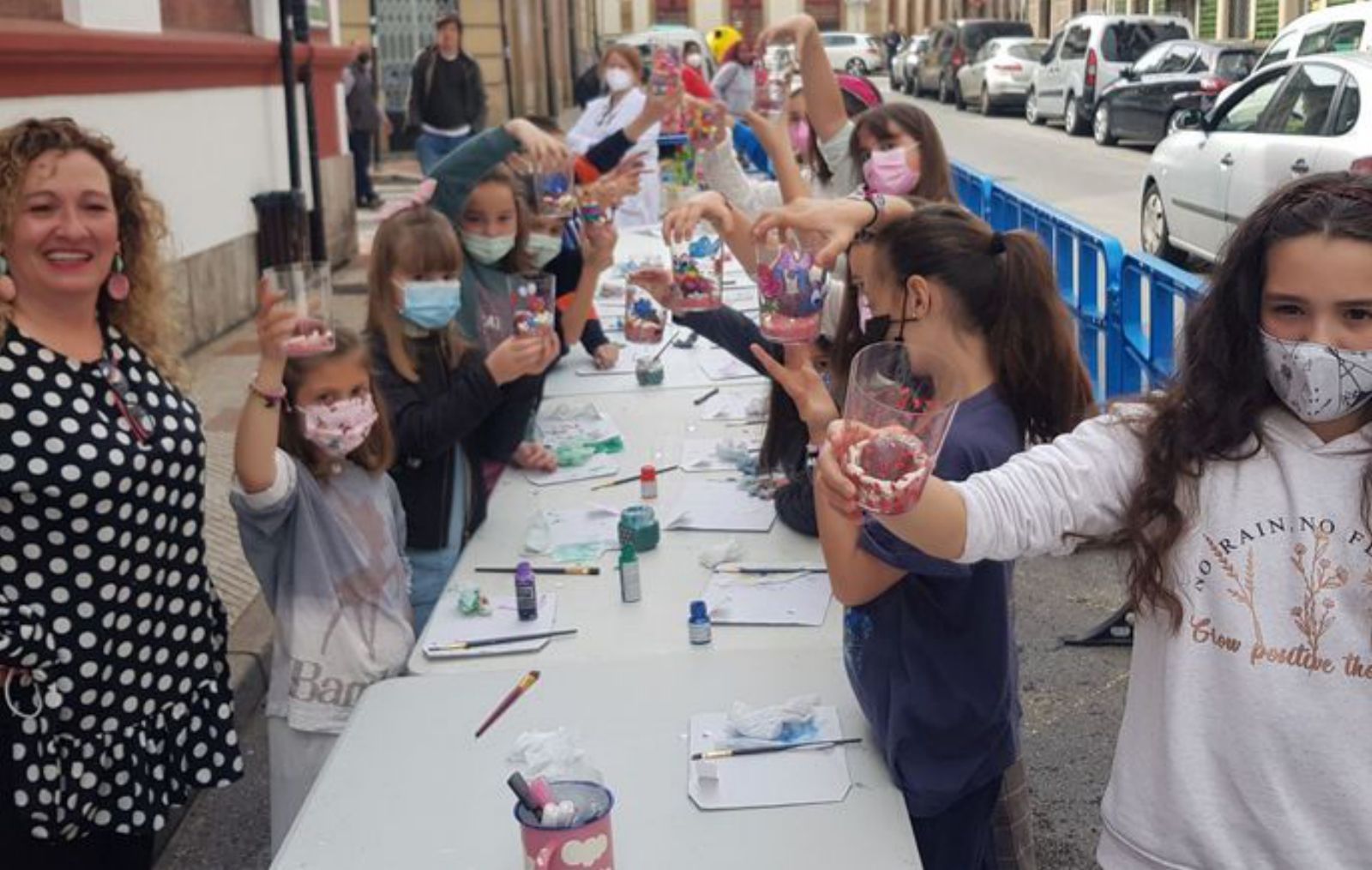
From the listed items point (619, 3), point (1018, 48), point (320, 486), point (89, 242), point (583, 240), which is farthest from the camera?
point (619, 3)

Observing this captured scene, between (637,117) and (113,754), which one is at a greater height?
(637,117)

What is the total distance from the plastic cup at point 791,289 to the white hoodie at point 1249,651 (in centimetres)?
102

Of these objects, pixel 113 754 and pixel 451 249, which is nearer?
pixel 113 754

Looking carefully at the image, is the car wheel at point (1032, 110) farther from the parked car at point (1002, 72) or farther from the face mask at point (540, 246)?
the face mask at point (540, 246)

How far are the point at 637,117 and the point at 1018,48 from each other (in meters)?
25.2

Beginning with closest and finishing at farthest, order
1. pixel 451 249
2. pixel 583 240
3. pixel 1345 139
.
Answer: pixel 451 249 → pixel 583 240 → pixel 1345 139

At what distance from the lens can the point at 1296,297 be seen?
185 centimetres

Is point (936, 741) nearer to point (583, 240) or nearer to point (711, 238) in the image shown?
point (711, 238)

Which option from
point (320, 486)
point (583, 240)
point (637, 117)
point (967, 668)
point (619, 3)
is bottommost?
point (967, 668)

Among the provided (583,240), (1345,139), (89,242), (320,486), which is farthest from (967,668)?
(1345,139)

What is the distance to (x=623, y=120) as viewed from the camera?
6.45m

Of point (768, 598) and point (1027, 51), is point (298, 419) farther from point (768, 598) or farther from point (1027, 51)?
point (1027, 51)

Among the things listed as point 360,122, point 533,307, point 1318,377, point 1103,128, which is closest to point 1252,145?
point 533,307

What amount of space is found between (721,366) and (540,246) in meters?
1.31
